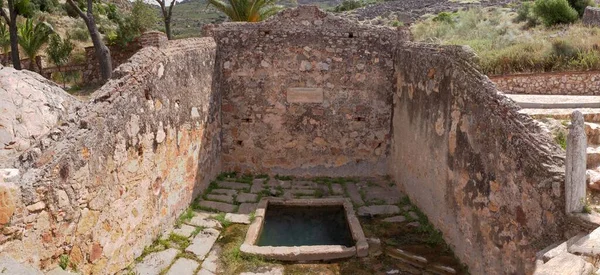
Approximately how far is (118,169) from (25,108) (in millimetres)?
1114

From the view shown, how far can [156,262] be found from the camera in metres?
5.41

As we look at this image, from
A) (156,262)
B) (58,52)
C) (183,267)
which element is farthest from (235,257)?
(58,52)

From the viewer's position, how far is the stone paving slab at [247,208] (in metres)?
7.32

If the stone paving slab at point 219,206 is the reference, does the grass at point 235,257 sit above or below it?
below

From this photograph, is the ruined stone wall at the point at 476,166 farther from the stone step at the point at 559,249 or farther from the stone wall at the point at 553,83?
the stone wall at the point at 553,83

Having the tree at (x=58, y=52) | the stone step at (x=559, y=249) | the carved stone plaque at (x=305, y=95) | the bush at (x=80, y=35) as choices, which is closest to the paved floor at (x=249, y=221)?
the carved stone plaque at (x=305, y=95)

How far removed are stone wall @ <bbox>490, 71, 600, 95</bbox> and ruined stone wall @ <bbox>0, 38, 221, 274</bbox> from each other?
7879 millimetres

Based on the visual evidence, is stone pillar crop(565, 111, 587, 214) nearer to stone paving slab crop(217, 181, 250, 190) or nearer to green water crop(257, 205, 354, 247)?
green water crop(257, 205, 354, 247)

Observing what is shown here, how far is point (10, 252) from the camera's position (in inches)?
127

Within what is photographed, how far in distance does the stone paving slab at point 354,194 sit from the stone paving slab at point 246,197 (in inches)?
66.4

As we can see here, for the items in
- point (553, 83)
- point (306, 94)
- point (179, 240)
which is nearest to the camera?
point (179, 240)

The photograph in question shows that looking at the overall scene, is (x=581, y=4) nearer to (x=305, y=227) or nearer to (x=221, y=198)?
(x=305, y=227)

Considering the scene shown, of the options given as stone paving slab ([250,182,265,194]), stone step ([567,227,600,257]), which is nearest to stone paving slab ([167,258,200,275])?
stone paving slab ([250,182,265,194])

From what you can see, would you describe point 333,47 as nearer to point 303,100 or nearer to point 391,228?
point 303,100
